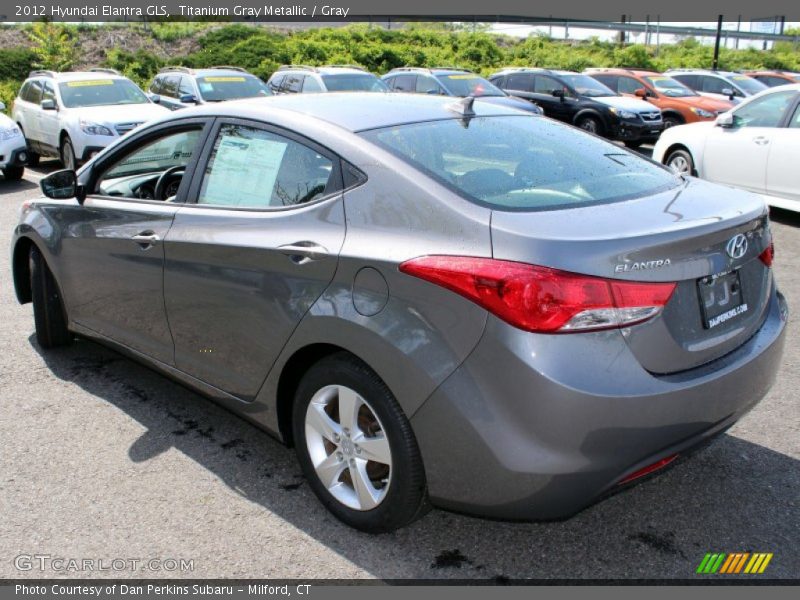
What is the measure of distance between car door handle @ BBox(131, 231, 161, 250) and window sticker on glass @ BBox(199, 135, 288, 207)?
336mm

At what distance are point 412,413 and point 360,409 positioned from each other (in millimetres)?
333

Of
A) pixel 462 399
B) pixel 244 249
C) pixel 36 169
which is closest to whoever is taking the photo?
pixel 462 399

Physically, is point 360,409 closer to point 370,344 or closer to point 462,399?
point 370,344

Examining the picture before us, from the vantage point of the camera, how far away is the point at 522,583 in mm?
2949

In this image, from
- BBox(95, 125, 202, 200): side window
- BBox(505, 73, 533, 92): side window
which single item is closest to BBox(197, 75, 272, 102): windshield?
BBox(505, 73, 533, 92): side window

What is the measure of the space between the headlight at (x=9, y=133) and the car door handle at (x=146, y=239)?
10251mm

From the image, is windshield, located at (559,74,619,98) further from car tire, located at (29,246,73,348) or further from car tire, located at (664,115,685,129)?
car tire, located at (29,246,73,348)

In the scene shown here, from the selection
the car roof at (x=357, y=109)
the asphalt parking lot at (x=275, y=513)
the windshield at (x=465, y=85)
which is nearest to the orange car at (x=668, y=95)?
the windshield at (x=465, y=85)

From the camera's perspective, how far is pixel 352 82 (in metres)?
16.7

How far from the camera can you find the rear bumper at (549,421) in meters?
2.53

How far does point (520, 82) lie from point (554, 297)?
18538mm

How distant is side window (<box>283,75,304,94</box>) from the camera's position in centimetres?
1700

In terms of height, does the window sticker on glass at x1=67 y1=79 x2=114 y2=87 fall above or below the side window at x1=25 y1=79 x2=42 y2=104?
above

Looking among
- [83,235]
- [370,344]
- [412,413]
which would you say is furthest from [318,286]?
[83,235]
